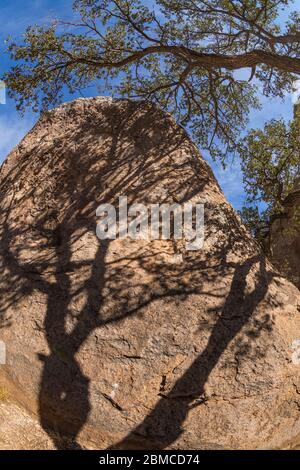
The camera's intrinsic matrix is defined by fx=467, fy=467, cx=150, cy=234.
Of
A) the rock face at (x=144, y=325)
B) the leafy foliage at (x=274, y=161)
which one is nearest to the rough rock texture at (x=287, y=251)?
the leafy foliage at (x=274, y=161)

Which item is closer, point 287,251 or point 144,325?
point 144,325

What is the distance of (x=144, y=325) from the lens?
8.02 metres

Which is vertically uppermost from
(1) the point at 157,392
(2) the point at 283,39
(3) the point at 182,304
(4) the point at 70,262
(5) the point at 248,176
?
(2) the point at 283,39

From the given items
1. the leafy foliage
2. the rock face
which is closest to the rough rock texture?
the leafy foliage

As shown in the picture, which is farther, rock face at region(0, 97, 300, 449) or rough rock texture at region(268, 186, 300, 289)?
rough rock texture at region(268, 186, 300, 289)

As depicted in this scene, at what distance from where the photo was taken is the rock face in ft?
24.7

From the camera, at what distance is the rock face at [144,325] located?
753 cm

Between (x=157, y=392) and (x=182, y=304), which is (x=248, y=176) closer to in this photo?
(x=182, y=304)

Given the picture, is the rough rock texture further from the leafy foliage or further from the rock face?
the rock face

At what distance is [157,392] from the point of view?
24.9ft

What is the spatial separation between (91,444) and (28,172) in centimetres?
632

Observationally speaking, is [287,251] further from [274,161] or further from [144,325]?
[144,325]

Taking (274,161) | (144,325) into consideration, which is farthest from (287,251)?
(144,325)

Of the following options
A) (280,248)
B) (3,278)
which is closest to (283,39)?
(3,278)
